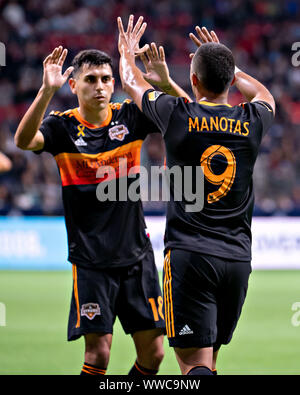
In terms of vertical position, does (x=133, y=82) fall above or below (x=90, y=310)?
above

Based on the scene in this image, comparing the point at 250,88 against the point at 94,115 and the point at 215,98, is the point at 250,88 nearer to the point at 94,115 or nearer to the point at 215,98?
the point at 215,98

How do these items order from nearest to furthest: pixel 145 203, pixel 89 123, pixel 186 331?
pixel 186 331 < pixel 89 123 < pixel 145 203

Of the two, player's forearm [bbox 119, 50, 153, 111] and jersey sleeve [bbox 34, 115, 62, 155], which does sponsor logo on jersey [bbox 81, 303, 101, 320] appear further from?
player's forearm [bbox 119, 50, 153, 111]

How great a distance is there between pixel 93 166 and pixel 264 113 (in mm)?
1431

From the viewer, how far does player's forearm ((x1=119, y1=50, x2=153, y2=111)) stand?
4.09 meters

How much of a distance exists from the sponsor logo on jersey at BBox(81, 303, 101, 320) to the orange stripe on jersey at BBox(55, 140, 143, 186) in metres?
0.89

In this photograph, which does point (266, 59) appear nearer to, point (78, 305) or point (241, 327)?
point (241, 327)

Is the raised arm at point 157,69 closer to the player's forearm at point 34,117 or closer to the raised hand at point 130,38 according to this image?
the raised hand at point 130,38

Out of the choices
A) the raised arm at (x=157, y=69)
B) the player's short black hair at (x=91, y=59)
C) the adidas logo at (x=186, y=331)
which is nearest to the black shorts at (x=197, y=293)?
the adidas logo at (x=186, y=331)

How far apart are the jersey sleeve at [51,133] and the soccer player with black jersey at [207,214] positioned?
3.63 ft

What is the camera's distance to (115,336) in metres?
8.10

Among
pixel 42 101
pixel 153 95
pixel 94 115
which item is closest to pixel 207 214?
pixel 153 95

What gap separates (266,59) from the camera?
19.7 meters

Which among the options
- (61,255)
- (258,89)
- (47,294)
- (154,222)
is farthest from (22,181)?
(258,89)
